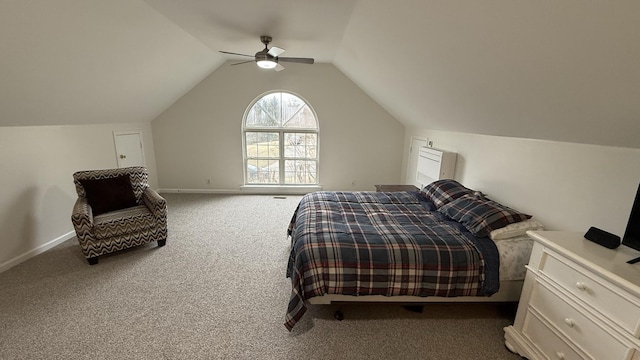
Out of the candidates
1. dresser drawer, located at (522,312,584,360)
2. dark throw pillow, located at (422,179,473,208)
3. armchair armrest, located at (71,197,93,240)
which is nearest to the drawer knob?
dresser drawer, located at (522,312,584,360)

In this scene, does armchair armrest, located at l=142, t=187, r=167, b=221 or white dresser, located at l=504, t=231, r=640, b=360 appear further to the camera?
armchair armrest, located at l=142, t=187, r=167, b=221

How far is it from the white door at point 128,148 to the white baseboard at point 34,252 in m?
1.27

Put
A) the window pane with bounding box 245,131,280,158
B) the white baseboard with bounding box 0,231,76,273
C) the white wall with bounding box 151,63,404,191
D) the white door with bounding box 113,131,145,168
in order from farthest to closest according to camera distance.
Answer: the window pane with bounding box 245,131,280,158, the white wall with bounding box 151,63,404,191, the white door with bounding box 113,131,145,168, the white baseboard with bounding box 0,231,76,273

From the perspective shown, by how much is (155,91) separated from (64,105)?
123 centimetres

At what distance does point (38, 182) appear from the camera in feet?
9.28

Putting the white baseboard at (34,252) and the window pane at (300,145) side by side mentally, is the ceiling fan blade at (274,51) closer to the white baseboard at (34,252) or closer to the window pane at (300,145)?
the window pane at (300,145)

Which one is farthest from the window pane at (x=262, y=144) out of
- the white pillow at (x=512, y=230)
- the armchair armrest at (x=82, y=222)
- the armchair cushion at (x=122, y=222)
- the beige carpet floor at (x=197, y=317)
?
the white pillow at (x=512, y=230)

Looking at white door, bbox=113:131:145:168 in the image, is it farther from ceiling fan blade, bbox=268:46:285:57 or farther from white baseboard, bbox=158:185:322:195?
ceiling fan blade, bbox=268:46:285:57

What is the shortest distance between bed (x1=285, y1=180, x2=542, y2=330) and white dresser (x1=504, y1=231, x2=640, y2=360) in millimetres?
283

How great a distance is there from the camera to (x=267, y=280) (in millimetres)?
2459

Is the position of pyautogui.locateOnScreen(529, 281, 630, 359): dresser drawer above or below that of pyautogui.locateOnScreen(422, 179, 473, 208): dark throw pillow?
below

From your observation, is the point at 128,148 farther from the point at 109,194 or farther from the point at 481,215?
the point at 481,215

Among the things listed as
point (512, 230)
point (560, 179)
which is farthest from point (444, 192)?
point (560, 179)

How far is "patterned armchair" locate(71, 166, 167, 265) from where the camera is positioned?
8.47 feet
